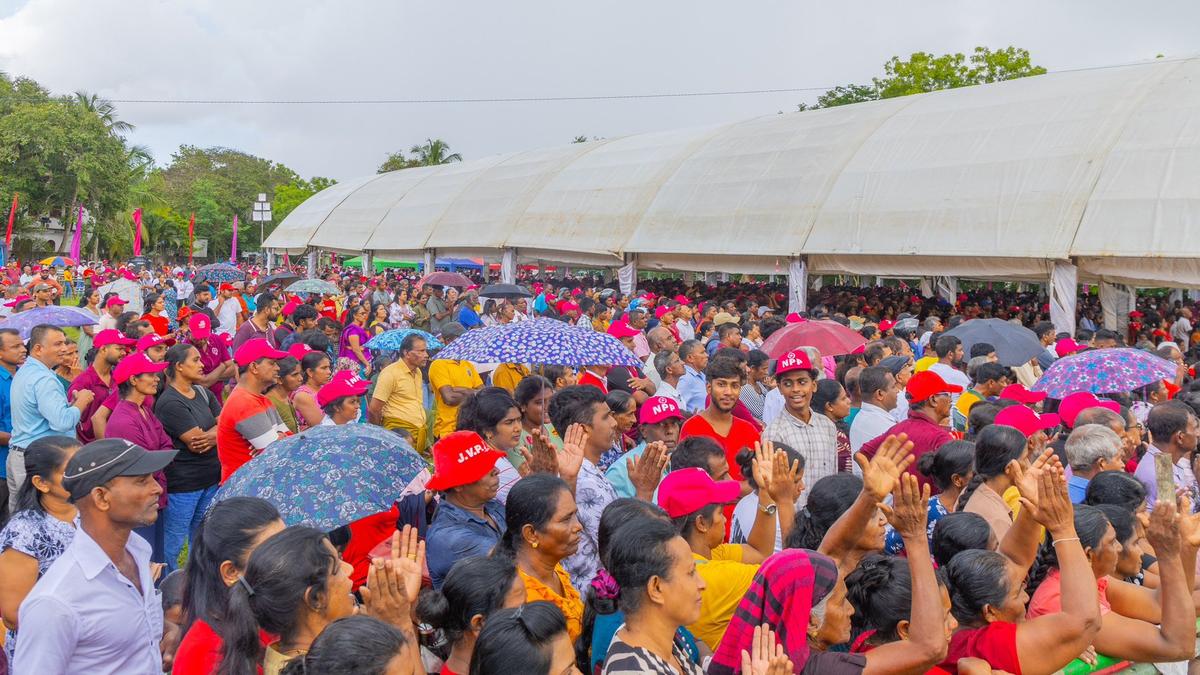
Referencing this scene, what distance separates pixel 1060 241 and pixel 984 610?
543 inches

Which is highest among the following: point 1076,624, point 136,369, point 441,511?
point 136,369

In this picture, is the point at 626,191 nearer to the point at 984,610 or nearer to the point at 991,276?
the point at 991,276

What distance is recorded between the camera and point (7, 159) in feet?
120

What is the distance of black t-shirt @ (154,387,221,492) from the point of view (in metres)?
6.04

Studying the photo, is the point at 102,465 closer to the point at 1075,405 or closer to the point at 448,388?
the point at 448,388

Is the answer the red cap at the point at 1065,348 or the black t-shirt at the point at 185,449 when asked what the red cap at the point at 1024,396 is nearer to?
the red cap at the point at 1065,348

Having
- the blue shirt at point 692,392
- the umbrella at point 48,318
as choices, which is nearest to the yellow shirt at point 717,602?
the blue shirt at point 692,392

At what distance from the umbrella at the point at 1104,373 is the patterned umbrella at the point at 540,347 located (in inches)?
129

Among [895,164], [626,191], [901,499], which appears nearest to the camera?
[901,499]

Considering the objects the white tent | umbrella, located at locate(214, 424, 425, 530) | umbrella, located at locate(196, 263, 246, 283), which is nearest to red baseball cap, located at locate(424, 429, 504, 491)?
umbrella, located at locate(214, 424, 425, 530)

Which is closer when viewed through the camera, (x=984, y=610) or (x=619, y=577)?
(x=619, y=577)

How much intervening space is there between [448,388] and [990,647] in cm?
492

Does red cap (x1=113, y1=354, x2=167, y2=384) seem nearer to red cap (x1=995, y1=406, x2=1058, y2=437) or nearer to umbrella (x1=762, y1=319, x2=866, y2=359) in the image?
red cap (x1=995, y1=406, x2=1058, y2=437)

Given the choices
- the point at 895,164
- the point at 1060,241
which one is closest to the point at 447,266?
the point at 895,164
